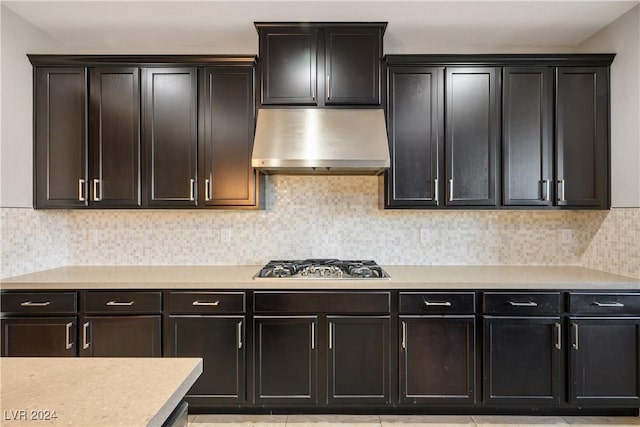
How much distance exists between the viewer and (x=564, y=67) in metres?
2.84

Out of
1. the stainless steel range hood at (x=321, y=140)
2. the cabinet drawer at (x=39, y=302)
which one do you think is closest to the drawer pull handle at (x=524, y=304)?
the stainless steel range hood at (x=321, y=140)

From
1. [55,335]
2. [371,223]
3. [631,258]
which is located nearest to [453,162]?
[371,223]

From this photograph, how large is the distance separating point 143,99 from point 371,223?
2061mm

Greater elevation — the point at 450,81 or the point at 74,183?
the point at 450,81

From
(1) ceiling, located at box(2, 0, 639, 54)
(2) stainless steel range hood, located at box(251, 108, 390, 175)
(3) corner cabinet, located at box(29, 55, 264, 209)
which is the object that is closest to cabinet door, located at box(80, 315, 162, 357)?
(3) corner cabinet, located at box(29, 55, 264, 209)

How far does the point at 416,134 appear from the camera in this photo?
113 inches

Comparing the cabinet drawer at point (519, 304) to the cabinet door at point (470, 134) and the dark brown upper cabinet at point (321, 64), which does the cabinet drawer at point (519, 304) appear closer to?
the cabinet door at point (470, 134)

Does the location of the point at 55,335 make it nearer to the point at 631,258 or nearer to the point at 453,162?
the point at 453,162

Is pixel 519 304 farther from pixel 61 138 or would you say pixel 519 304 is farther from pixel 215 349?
pixel 61 138

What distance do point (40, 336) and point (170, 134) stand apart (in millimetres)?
1652

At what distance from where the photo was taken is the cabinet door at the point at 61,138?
9.37ft

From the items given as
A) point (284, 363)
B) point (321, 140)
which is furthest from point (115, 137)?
point (284, 363)

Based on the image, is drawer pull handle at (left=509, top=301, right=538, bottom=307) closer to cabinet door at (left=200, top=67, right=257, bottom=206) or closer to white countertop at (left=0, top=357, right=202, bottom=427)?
cabinet door at (left=200, top=67, right=257, bottom=206)

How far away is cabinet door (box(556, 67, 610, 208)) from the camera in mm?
2842
